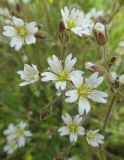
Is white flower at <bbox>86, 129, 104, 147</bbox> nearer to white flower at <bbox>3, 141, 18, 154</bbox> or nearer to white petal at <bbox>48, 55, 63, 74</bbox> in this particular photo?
white petal at <bbox>48, 55, 63, 74</bbox>

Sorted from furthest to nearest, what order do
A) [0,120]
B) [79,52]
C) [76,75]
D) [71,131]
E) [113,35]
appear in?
[113,35] < [0,120] < [79,52] < [71,131] < [76,75]

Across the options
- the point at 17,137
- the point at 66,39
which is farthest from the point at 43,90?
the point at 66,39

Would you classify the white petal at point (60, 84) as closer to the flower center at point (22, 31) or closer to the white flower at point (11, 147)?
the flower center at point (22, 31)

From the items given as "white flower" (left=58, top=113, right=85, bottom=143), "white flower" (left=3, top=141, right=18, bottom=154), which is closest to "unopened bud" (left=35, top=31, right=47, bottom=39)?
"white flower" (left=58, top=113, right=85, bottom=143)

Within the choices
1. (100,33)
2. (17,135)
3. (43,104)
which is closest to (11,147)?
(17,135)

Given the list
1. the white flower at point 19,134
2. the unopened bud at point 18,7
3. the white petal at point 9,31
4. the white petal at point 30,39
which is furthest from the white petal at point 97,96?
the unopened bud at point 18,7

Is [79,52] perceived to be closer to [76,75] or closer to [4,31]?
[4,31]
